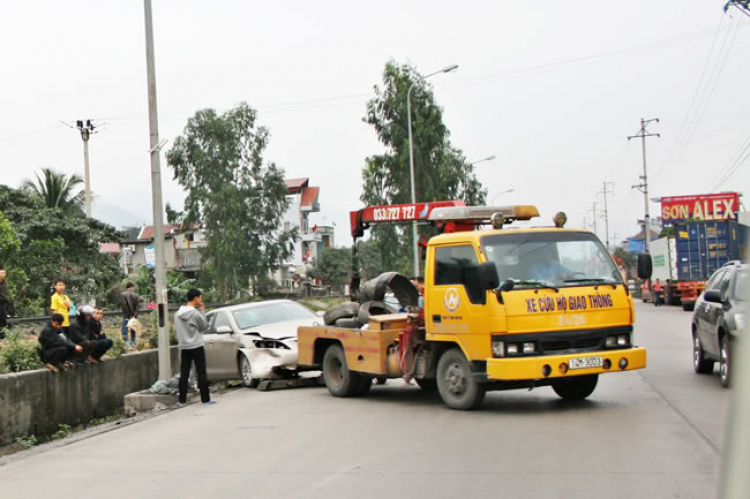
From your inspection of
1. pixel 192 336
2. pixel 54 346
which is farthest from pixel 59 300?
pixel 192 336

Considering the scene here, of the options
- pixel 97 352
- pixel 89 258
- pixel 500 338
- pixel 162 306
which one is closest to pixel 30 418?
pixel 97 352

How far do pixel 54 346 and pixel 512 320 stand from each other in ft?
21.7

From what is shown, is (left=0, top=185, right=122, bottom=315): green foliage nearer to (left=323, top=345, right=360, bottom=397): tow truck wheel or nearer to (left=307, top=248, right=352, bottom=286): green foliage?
(left=323, top=345, right=360, bottom=397): tow truck wheel

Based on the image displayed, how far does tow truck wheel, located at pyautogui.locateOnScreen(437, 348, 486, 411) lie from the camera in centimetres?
1042

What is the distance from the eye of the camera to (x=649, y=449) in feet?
25.6

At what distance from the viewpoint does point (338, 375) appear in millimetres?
13156

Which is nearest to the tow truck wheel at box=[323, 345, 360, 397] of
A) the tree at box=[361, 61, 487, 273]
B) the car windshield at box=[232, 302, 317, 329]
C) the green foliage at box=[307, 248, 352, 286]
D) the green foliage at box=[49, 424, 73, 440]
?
the car windshield at box=[232, 302, 317, 329]

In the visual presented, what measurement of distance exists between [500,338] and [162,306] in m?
6.92

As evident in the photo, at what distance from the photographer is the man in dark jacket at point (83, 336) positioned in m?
13.3

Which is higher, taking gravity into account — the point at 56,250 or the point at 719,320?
the point at 56,250

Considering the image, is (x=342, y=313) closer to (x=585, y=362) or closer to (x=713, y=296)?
(x=585, y=362)

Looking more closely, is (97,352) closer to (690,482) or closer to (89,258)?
(690,482)

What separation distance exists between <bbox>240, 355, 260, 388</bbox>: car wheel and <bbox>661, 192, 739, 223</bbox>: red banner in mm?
A: 59361

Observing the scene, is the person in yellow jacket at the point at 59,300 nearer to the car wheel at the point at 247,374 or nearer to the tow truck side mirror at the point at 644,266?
the car wheel at the point at 247,374
